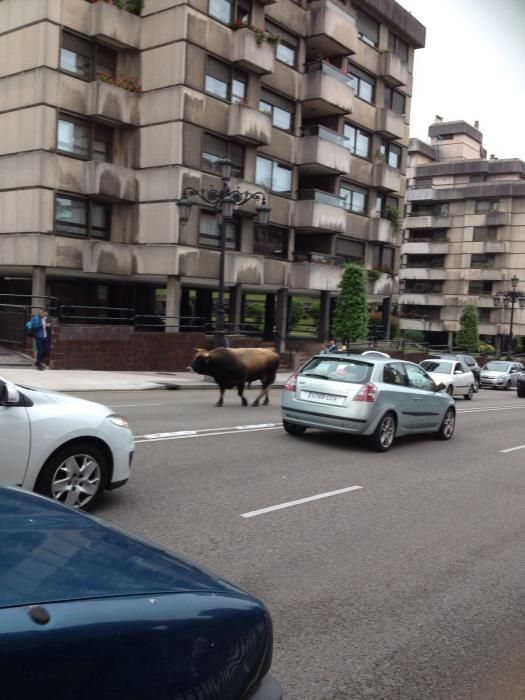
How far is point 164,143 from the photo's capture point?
2780cm

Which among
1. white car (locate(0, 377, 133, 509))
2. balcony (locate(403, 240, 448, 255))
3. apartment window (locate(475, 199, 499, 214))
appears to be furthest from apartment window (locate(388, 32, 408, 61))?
white car (locate(0, 377, 133, 509))

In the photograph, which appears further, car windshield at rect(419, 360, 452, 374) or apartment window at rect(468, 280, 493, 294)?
apartment window at rect(468, 280, 493, 294)

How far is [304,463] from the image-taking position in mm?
9688

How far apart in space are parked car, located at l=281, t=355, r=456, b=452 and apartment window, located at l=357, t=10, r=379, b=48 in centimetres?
3226

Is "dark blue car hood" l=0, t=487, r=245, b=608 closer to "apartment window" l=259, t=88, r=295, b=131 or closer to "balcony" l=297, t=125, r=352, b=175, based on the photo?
"apartment window" l=259, t=88, r=295, b=131

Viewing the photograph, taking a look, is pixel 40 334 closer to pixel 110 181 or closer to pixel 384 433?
pixel 110 181

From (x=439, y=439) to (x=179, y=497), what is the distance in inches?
294

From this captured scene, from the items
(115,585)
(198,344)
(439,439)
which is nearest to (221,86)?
(198,344)

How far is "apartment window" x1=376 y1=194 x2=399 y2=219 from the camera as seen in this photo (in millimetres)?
41188

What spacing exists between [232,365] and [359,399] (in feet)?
16.5

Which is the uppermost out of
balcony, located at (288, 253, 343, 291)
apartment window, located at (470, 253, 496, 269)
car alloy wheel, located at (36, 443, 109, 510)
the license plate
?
apartment window, located at (470, 253, 496, 269)

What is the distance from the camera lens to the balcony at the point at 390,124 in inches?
1551

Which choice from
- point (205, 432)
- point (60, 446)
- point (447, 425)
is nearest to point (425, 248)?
point (447, 425)

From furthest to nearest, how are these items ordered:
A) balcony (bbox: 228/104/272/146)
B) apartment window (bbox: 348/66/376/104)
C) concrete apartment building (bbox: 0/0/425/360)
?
apartment window (bbox: 348/66/376/104) → balcony (bbox: 228/104/272/146) → concrete apartment building (bbox: 0/0/425/360)
